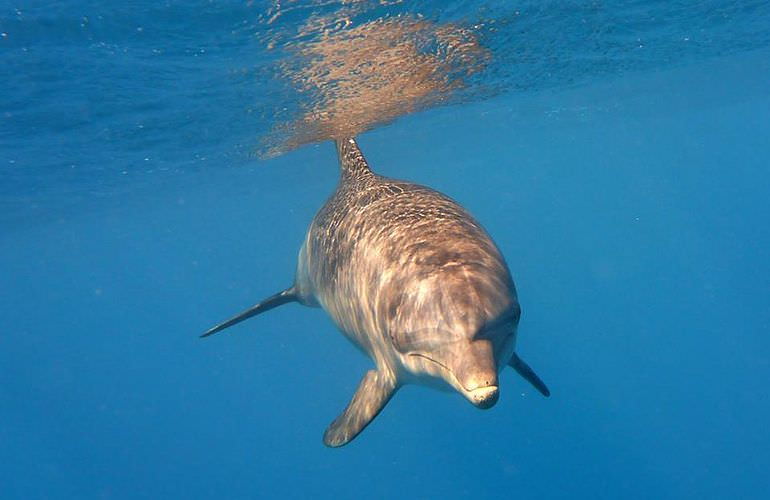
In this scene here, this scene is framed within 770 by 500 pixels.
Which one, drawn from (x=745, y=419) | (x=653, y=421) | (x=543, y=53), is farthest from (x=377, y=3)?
(x=745, y=419)

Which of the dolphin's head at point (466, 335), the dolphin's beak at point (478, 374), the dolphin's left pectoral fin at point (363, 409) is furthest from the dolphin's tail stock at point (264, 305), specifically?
the dolphin's beak at point (478, 374)

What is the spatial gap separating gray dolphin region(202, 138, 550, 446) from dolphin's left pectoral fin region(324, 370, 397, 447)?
1 cm

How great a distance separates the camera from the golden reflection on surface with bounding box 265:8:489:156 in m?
11.7

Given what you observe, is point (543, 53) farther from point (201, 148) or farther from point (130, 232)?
point (130, 232)

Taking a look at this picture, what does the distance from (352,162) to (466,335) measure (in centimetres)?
573

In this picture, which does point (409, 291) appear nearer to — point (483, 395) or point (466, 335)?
point (466, 335)

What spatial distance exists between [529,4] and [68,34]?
8.62 m

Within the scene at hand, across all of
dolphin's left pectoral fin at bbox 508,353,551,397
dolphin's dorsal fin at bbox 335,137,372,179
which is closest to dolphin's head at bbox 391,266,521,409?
dolphin's left pectoral fin at bbox 508,353,551,397

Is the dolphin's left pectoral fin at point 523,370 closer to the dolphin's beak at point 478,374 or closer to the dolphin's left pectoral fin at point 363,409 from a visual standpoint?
the dolphin's left pectoral fin at point 363,409

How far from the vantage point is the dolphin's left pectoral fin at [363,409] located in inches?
239

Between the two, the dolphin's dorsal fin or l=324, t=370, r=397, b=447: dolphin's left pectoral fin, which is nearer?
l=324, t=370, r=397, b=447: dolphin's left pectoral fin

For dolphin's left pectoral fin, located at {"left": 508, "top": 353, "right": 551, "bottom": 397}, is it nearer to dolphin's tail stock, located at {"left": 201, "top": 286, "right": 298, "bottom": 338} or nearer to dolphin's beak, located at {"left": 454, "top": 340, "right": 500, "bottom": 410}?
dolphin's beak, located at {"left": 454, "top": 340, "right": 500, "bottom": 410}

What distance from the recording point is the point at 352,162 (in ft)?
31.7

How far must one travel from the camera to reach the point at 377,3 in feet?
34.5
